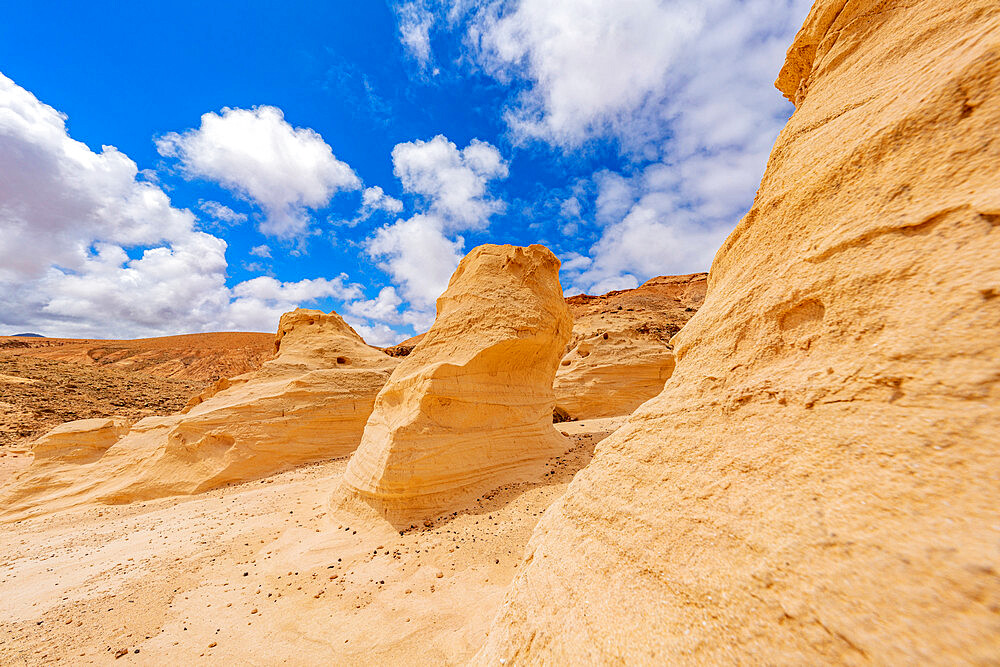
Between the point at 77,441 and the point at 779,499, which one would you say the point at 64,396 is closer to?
the point at 77,441

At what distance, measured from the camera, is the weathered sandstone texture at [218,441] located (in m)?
7.69

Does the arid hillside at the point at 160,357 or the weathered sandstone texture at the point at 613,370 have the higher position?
the arid hillside at the point at 160,357

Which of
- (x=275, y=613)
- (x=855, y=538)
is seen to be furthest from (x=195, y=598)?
(x=855, y=538)

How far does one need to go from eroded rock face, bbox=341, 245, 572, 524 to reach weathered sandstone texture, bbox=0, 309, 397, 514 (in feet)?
11.5

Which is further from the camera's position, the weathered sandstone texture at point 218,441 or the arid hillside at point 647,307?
the arid hillside at point 647,307

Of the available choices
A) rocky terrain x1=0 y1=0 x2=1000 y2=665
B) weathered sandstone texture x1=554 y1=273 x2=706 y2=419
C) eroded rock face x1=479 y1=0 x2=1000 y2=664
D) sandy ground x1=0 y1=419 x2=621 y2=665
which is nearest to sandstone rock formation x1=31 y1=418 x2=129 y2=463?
sandy ground x1=0 y1=419 x2=621 y2=665

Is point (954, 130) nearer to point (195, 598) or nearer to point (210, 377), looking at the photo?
point (195, 598)

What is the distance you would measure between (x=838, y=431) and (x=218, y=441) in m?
9.81

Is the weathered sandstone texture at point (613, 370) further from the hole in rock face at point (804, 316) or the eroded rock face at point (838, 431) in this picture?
the hole in rock face at point (804, 316)

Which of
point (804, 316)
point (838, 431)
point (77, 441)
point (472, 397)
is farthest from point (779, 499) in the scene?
point (77, 441)

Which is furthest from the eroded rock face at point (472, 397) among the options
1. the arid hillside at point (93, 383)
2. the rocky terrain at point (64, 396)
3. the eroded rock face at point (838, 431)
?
the arid hillside at point (93, 383)

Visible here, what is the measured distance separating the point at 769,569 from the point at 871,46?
2563 mm

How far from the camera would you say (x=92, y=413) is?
1417 cm

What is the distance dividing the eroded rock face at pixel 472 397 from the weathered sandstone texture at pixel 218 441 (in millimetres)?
3497
